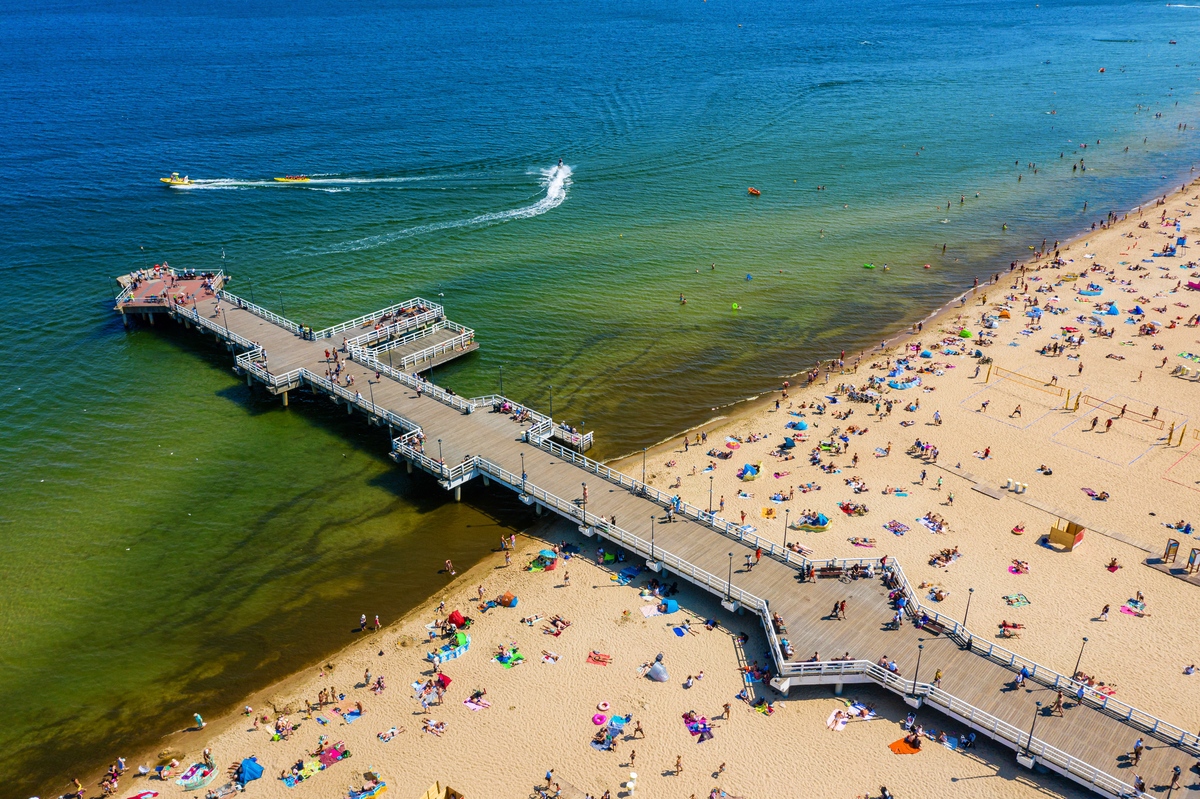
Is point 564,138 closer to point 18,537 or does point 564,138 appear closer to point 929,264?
point 929,264

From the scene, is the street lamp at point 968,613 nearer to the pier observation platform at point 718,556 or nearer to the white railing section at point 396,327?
the pier observation platform at point 718,556

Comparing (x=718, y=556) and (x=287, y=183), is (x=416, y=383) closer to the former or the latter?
(x=718, y=556)

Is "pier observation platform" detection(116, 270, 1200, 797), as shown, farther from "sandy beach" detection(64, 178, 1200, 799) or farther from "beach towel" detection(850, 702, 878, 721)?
"sandy beach" detection(64, 178, 1200, 799)

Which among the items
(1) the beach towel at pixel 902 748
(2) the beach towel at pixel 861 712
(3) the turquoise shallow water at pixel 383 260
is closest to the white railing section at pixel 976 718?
(2) the beach towel at pixel 861 712

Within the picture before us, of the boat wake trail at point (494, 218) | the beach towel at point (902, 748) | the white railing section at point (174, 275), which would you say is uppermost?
the boat wake trail at point (494, 218)

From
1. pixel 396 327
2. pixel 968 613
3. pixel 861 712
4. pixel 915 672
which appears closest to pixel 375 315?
pixel 396 327

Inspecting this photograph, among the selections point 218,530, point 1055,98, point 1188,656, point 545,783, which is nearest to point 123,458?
point 218,530
